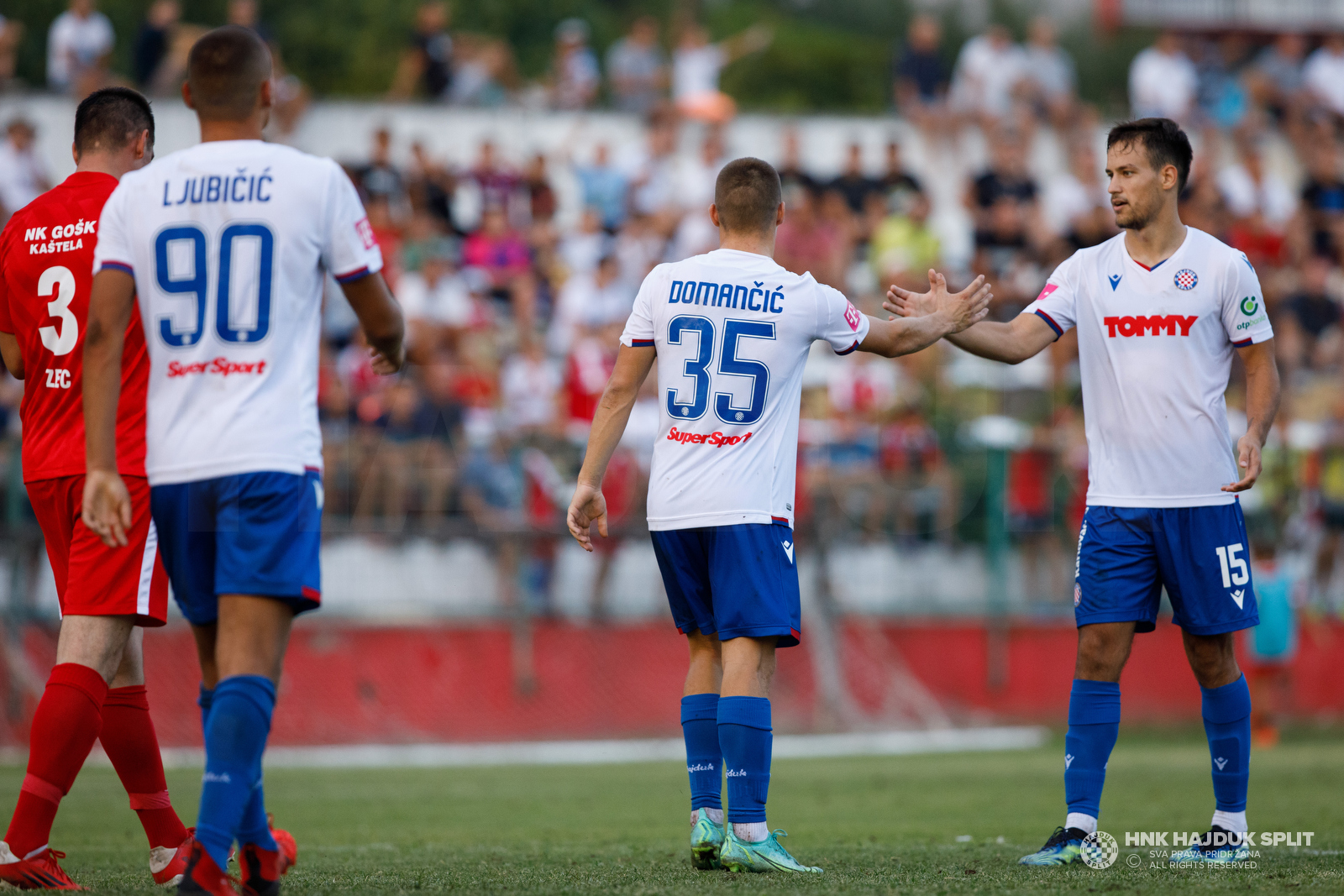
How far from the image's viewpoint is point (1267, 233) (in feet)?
66.0

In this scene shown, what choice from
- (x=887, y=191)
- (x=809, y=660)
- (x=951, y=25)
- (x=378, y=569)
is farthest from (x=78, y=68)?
(x=951, y=25)

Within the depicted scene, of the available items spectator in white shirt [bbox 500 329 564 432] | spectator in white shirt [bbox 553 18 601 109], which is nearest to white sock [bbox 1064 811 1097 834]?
spectator in white shirt [bbox 500 329 564 432]

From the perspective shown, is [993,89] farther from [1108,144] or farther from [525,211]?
[1108,144]

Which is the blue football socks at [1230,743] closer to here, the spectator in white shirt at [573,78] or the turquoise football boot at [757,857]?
the turquoise football boot at [757,857]

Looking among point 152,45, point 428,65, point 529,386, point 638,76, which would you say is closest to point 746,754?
point 529,386

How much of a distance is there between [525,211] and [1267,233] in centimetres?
1024

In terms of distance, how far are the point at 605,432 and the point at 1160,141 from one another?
8.57ft

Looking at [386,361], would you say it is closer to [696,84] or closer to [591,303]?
[591,303]

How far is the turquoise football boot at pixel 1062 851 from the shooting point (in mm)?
5559

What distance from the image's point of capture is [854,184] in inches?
786

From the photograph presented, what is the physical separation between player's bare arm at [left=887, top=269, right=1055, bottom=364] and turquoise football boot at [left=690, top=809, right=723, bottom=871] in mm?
2173

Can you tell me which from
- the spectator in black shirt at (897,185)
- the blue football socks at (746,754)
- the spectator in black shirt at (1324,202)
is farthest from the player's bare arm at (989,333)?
the spectator in black shirt at (1324,202)

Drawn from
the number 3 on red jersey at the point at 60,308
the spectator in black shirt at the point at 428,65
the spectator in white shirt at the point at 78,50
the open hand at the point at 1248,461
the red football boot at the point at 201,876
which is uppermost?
the spectator in black shirt at the point at 428,65

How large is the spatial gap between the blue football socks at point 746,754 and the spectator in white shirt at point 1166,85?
63.4 ft
